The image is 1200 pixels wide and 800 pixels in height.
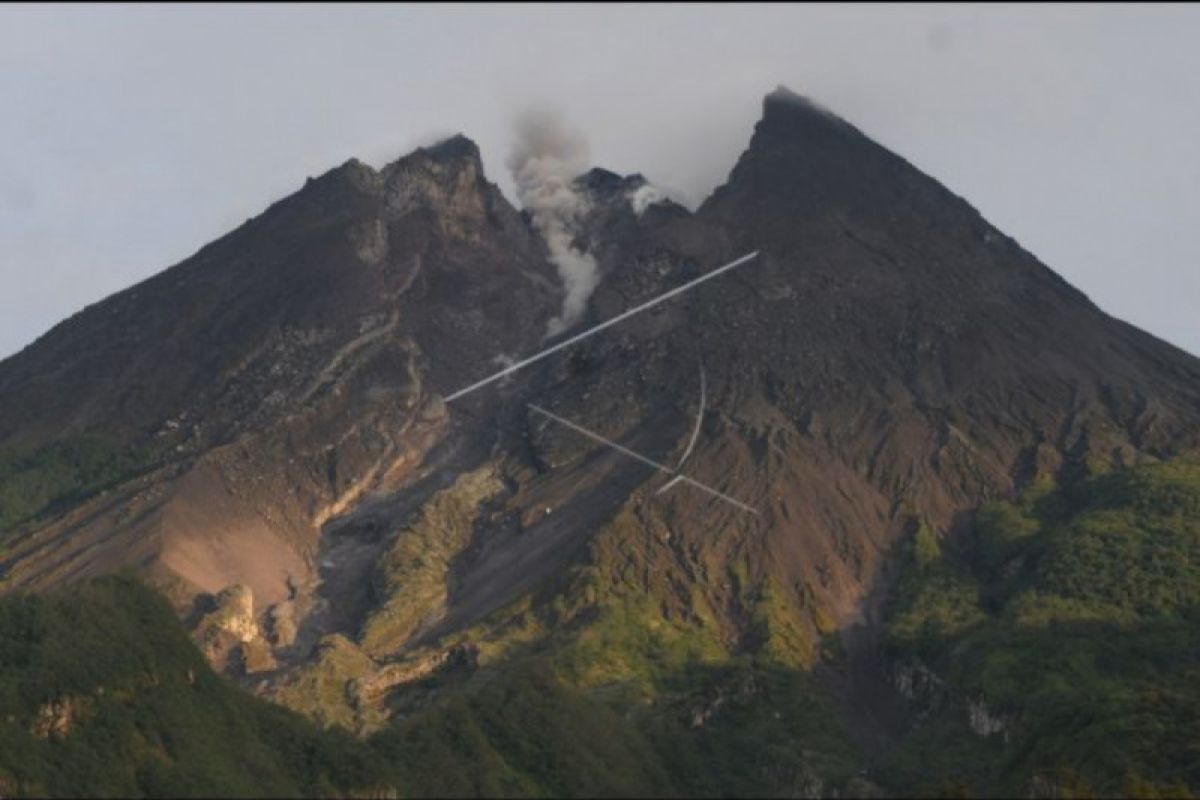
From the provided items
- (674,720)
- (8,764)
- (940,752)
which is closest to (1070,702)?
(940,752)

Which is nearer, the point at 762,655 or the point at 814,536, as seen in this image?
the point at 762,655

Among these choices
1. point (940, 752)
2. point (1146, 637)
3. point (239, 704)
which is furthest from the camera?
point (1146, 637)

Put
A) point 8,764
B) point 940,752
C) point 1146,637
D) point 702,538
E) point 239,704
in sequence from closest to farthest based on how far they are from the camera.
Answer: point 8,764
point 239,704
point 940,752
point 1146,637
point 702,538

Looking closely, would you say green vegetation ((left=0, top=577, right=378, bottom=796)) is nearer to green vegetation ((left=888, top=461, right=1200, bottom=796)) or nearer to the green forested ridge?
the green forested ridge

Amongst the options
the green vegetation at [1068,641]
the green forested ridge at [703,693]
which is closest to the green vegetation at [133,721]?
the green forested ridge at [703,693]

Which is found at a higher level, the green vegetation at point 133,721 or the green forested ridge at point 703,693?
the green vegetation at point 133,721

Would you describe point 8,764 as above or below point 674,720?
above

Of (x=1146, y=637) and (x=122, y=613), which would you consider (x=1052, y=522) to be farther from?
(x=122, y=613)

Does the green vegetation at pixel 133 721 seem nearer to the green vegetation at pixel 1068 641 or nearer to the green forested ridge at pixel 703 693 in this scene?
the green forested ridge at pixel 703 693
